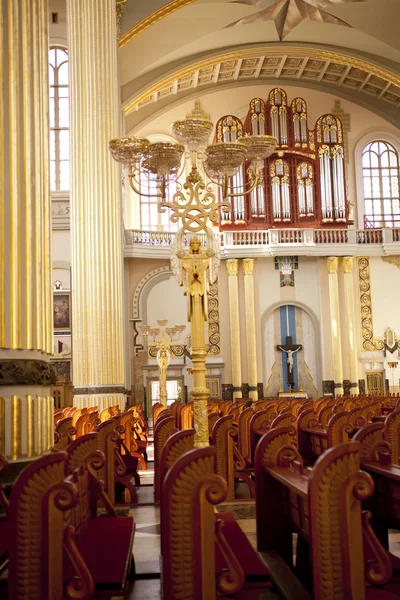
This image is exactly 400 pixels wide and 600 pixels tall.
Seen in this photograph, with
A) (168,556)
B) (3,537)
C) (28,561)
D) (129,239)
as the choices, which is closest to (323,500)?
(168,556)

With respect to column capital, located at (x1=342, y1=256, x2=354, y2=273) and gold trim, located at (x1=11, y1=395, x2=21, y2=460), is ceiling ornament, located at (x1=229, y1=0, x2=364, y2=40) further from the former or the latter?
gold trim, located at (x1=11, y1=395, x2=21, y2=460)

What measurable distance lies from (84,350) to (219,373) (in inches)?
455

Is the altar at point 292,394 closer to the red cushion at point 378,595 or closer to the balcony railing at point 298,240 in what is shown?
the balcony railing at point 298,240

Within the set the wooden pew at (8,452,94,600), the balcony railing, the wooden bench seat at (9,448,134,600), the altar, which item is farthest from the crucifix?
the wooden pew at (8,452,94,600)

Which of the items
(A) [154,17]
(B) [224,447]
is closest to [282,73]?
(A) [154,17]

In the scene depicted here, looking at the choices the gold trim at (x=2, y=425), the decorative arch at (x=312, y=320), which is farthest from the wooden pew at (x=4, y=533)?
the decorative arch at (x=312, y=320)

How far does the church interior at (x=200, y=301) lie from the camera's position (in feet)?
9.72

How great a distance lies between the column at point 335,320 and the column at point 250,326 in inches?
103

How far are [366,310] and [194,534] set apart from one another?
2480cm

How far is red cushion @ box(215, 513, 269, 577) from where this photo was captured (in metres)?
3.21

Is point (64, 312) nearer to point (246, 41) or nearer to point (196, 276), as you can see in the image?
point (246, 41)

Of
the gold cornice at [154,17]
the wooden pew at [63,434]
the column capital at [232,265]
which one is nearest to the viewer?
the wooden pew at [63,434]

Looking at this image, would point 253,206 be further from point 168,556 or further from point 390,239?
point 168,556

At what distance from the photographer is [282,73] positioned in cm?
2781
